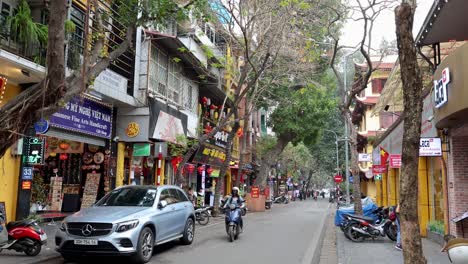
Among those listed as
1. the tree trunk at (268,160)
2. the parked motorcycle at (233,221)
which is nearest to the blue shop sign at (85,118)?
the parked motorcycle at (233,221)

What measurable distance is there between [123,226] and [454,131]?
8.33 meters

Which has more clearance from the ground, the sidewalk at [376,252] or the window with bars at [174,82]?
the window with bars at [174,82]

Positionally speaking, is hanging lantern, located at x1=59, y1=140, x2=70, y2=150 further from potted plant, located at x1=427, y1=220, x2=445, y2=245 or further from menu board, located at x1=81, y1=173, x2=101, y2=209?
potted plant, located at x1=427, y1=220, x2=445, y2=245

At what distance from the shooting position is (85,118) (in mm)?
16188

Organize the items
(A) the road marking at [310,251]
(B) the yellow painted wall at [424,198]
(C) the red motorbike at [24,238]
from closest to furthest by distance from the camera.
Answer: (C) the red motorbike at [24,238] → (A) the road marking at [310,251] → (B) the yellow painted wall at [424,198]

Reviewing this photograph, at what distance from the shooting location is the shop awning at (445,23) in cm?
1035

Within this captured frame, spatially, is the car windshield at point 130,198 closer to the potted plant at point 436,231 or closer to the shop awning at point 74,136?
the shop awning at point 74,136

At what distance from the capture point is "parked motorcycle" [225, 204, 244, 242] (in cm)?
1317

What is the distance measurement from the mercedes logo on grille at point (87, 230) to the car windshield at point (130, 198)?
60.4 inches

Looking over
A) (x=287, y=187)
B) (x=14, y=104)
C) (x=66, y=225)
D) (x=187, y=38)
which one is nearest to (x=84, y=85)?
(x=14, y=104)

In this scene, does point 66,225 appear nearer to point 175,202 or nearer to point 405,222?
point 175,202

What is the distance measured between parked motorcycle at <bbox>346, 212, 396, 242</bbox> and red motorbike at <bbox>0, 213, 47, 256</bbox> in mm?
8456

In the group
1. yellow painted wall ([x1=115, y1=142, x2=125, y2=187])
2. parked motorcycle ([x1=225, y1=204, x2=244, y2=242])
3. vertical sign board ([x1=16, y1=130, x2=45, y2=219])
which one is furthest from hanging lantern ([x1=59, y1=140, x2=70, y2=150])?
parked motorcycle ([x1=225, y1=204, x2=244, y2=242])

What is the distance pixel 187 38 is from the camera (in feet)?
72.8
